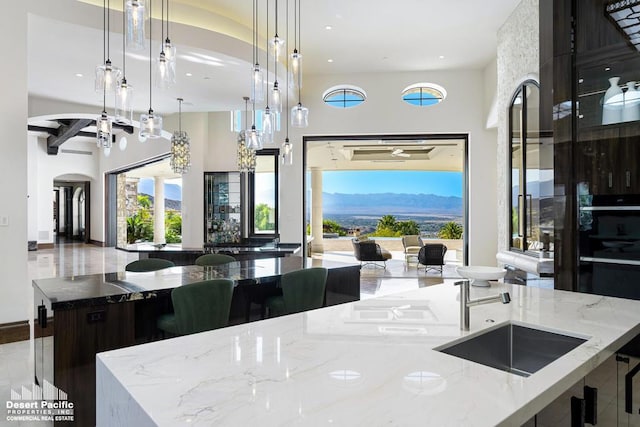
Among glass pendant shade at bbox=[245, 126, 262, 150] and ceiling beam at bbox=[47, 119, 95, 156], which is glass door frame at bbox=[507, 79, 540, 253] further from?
ceiling beam at bbox=[47, 119, 95, 156]

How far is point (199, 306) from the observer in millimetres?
2615

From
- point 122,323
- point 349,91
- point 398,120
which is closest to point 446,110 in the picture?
point 398,120

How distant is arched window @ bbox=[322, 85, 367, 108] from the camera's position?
25.6 ft

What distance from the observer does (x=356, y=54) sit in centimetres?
681

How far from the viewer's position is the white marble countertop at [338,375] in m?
0.95

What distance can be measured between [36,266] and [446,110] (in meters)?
9.82

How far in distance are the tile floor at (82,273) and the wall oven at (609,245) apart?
3.49 meters

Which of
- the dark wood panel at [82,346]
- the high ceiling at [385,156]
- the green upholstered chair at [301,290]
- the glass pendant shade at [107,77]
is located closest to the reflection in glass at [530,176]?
the green upholstered chair at [301,290]

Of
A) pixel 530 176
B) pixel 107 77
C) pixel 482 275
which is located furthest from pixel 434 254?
pixel 107 77

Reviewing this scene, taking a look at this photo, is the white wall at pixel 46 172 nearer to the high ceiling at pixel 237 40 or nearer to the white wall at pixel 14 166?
the high ceiling at pixel 237 40

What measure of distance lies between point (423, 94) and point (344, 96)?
156 cm

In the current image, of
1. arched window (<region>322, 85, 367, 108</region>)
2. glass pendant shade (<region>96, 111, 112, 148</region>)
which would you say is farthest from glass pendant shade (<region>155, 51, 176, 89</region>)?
arched window (<region>322, 85, 367, 108</region>)

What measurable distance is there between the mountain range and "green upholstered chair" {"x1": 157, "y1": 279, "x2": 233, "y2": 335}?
15429 mm

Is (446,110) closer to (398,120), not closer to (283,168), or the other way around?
(398,120)
